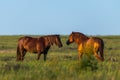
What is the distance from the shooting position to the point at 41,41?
23.5 m

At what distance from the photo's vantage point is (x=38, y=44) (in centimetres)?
2355

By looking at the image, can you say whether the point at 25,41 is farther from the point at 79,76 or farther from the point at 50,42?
the point at 79,76

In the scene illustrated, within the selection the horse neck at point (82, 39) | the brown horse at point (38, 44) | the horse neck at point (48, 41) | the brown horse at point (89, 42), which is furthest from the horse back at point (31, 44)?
the horse neck at point (82, 39)

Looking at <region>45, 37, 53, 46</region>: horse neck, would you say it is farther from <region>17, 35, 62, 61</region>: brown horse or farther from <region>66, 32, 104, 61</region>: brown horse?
<region>66, 32, 104, 61</region>: brown horse

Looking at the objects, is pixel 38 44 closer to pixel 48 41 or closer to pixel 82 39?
pixel 48 41

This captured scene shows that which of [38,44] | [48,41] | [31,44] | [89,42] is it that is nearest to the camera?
[89,42]

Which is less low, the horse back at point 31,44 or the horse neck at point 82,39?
the horse neck at point 82,39

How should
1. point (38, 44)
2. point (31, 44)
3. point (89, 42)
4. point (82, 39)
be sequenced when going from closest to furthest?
1. point (89, 42)
2. point (82, 39)
3. point (38, 44)
4. point (31, 44)

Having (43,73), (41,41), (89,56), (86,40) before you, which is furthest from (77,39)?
(43,73)

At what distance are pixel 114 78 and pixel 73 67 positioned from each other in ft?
10.1

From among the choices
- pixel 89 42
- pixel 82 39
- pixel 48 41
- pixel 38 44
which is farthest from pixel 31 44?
pixel 89 42

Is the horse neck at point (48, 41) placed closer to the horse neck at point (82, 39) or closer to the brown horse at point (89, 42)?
the brown horse at point (89, 42)

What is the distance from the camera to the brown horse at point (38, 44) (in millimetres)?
23141

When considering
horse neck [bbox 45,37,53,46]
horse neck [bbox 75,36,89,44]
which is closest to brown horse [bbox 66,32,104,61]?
horse neck [bbox 75,36,89,44]
